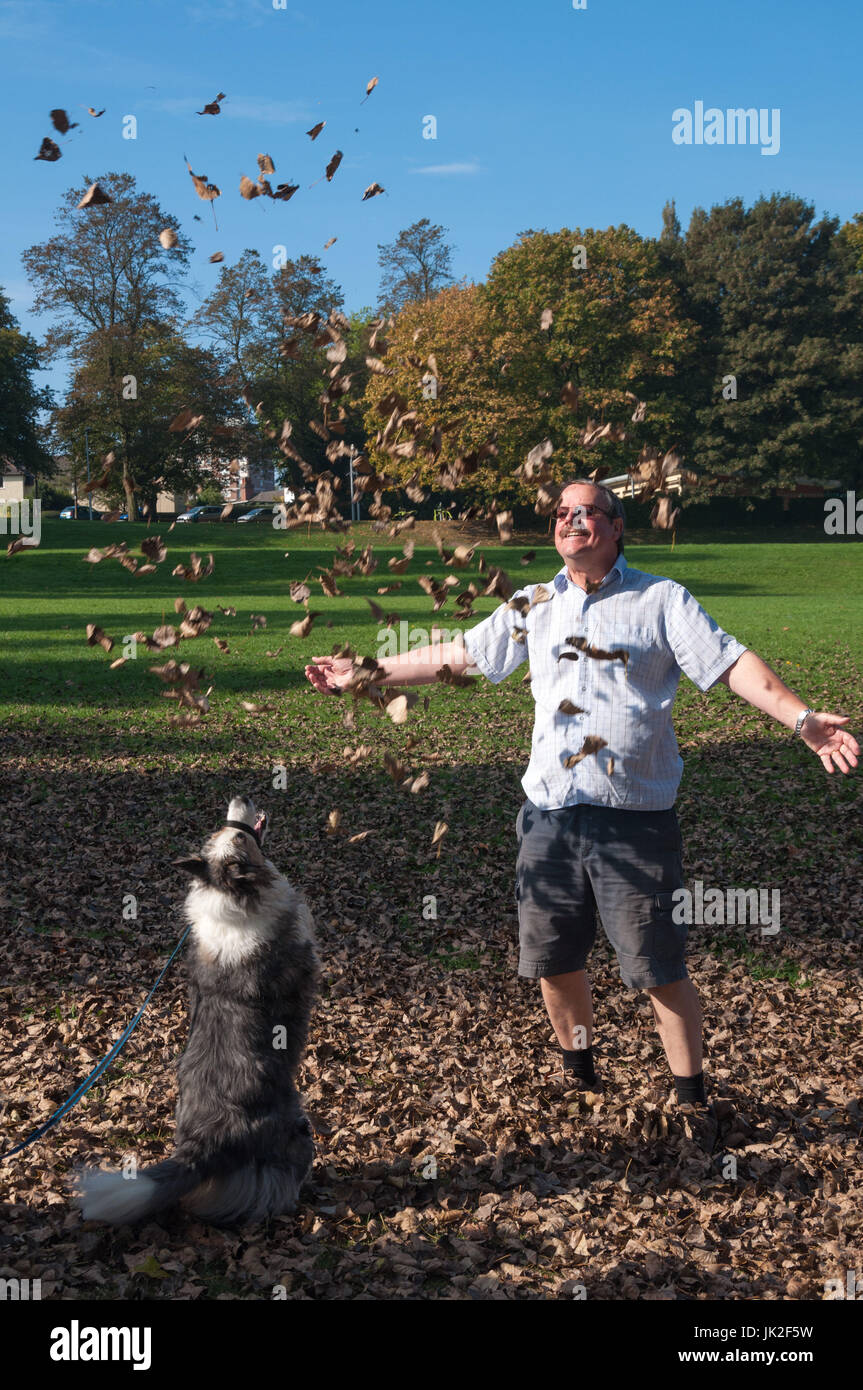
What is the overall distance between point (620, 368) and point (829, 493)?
62.4 ft

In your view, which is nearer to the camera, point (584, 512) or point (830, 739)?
point (830, 739)

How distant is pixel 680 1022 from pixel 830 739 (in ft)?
5.24

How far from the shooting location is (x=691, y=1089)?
15.8 feet

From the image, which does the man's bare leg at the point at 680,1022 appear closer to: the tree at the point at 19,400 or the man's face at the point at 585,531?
the man's face at the point at 585,531

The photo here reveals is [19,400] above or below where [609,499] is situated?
above

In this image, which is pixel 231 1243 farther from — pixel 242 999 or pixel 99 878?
pixel 99 878

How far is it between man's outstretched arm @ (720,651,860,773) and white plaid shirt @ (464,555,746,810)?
0.31 feet

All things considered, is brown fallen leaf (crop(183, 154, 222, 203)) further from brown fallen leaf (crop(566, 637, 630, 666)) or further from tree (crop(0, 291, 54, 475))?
tree (crop(0, 291, 54, 475))

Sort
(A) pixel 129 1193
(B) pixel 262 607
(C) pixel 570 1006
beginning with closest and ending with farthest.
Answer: (A) pixel 129 1193
(C) pixel 570 1006
(B) pixel 262 607

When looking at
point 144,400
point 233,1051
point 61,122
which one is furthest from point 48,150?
point 144,400

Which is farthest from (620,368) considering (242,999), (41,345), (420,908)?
(242,999)

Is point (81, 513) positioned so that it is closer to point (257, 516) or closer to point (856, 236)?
point (257, 516)

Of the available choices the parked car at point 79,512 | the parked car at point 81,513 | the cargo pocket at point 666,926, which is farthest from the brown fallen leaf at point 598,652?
the parked car at point 79,512

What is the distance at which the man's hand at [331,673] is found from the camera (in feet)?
16.2
